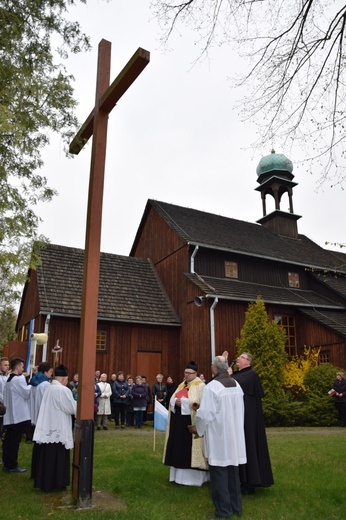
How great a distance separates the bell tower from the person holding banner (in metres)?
24.9

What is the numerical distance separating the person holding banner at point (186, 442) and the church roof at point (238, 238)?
46.1ft

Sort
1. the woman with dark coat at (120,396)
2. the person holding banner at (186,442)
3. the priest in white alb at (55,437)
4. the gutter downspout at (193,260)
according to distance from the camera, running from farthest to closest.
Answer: the gutter downspout at (193,260)
the woman with dark coat at (120,396)
the person holding banner at (186,442)
the priest in white alb at (55,437)

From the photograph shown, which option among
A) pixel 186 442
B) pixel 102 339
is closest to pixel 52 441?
pixel 186 442

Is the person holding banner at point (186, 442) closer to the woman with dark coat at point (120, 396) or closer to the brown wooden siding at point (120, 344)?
the woman with dark coat at point (120, 396)

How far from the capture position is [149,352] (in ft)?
65.9

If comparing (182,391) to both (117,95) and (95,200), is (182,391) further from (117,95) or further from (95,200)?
(117,95)

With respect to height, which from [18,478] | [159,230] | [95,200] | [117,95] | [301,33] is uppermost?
[159,230]

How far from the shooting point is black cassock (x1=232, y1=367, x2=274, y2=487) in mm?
6141

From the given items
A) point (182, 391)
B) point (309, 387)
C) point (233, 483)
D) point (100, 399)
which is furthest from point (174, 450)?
point (309, 387)

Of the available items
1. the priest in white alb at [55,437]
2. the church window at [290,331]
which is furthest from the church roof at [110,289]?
the priest in white alb at [55,437]

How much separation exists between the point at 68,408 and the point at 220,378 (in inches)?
92.1

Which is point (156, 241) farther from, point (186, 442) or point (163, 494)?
point (163, 494)

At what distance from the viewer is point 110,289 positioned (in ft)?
68.5

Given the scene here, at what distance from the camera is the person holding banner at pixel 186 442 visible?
A: 22.0 ft
